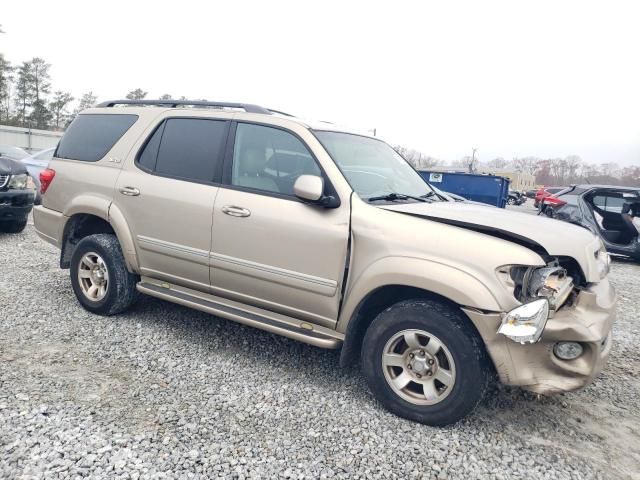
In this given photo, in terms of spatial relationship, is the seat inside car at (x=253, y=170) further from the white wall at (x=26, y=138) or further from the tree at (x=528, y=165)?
the tree at (x=528, y=165)

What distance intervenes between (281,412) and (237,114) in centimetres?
226

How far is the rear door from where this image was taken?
374 cm

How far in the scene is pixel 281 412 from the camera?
3004 mm

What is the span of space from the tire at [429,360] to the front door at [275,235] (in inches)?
15.2

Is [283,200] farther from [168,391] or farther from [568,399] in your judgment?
[568,399]

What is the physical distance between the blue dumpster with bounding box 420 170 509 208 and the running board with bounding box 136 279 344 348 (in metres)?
11.9

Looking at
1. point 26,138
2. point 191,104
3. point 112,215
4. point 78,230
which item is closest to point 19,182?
point 78,230

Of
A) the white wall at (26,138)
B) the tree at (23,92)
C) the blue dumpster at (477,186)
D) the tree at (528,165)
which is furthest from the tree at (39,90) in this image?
the tree at (528,165)

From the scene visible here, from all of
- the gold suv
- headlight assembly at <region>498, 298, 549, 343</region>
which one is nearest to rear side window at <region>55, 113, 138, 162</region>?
the gold suv

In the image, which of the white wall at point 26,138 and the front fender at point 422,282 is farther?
the white wall at point 26,138

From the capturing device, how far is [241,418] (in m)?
2.90

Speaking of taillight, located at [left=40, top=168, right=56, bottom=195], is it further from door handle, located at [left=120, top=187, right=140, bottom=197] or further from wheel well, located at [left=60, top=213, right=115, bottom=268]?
door handle, located at [left=120, top=187, right=140, bottom=197]

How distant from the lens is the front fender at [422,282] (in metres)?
2.68

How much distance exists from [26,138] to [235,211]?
1249 inches
